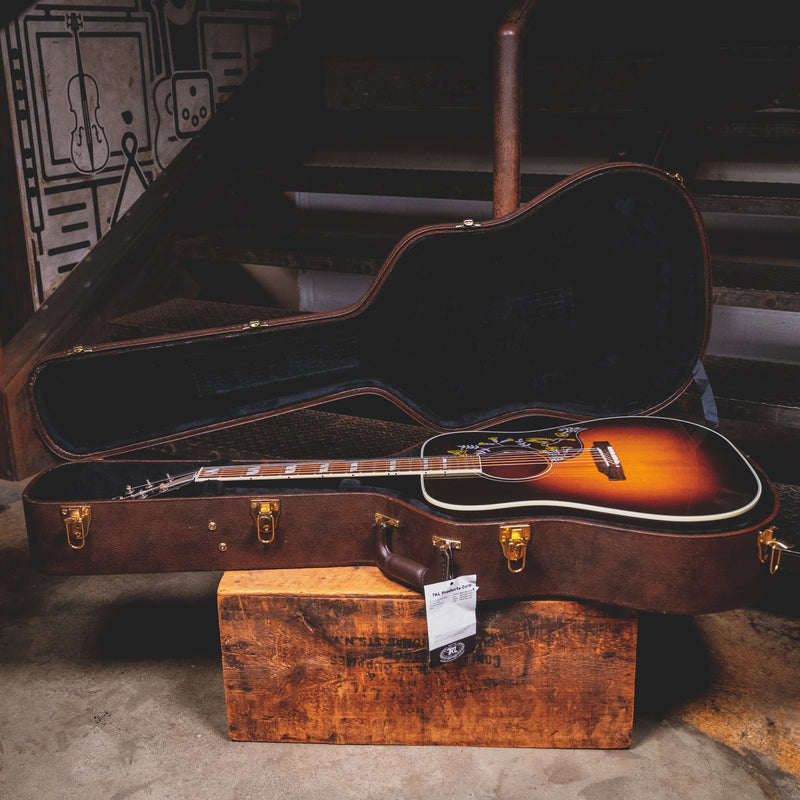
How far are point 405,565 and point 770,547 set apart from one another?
60 cm

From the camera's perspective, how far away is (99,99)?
248cm

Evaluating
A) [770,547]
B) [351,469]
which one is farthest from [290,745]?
[770,547]

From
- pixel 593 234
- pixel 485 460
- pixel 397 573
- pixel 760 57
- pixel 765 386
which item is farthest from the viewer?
pixel 760 57

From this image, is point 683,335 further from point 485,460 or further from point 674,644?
point 674,644

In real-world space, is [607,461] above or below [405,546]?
above

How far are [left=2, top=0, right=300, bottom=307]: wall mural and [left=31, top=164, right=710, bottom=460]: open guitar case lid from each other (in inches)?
41.3

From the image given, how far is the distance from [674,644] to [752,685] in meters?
0.17

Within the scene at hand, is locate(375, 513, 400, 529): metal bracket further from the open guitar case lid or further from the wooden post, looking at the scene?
the wooden post

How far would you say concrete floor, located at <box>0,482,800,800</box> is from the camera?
136 cm

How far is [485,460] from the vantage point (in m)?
1.50

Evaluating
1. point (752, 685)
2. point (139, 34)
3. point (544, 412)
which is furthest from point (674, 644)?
point (139, 34)

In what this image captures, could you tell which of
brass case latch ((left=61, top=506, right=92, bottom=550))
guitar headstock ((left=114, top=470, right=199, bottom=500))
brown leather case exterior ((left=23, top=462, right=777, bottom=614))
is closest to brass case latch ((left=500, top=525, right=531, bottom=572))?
brown leather case exterior ((left=23, top=462, right=777, bottom=614))

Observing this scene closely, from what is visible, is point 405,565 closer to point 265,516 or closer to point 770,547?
point 265,516

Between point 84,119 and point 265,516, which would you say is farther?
point 84,119
